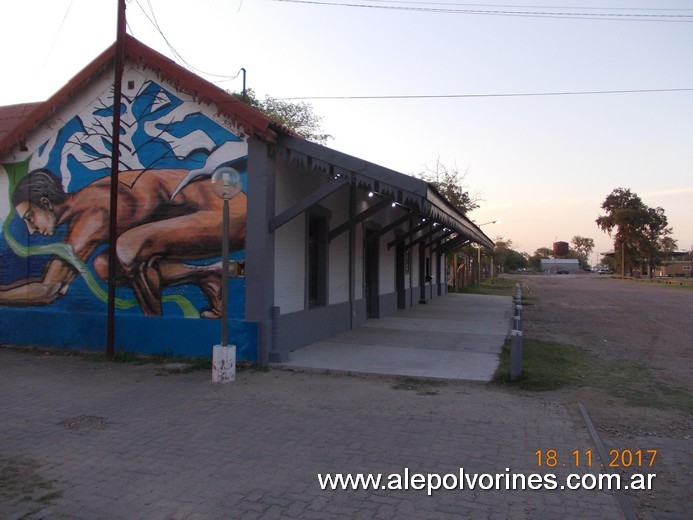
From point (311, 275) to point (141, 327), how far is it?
3708mm

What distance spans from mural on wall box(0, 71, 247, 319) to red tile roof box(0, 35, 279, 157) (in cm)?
34

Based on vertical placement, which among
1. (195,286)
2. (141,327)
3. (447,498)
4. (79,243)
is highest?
(79,243)

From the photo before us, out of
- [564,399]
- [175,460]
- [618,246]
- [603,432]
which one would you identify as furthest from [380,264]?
[618,246]

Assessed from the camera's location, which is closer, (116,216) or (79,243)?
(116,216)

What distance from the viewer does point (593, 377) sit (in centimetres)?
911

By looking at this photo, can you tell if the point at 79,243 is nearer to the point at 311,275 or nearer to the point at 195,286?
the point at 195,286

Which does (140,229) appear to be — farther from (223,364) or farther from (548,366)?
(548,366)

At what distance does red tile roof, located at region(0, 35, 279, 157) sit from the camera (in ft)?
30.2

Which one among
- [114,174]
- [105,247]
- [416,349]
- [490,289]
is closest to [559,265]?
[490,289]

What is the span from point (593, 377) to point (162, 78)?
8.97 m

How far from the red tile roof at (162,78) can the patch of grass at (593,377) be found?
18.2 ft

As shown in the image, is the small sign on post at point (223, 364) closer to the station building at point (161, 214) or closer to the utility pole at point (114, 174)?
the station building at point (161, 214)

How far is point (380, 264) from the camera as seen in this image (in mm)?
17297

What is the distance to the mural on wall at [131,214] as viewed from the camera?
9.70m
